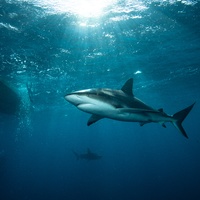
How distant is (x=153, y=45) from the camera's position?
15.7m

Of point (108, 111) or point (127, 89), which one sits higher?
point (108, 111)

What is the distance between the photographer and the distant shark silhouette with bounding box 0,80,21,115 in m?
19.3

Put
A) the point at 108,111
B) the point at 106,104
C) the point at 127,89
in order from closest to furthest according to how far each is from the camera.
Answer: the point at 106,104 → the point at 108,111 → the point at 127,89

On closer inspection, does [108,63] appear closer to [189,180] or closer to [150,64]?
[150,64]

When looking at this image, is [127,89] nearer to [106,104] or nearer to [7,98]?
[106,104]

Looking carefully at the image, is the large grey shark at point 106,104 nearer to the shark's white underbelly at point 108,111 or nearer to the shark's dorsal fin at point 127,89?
the shark's white underbelly at point 108,111

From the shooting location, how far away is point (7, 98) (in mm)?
20953

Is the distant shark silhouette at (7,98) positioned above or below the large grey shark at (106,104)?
below

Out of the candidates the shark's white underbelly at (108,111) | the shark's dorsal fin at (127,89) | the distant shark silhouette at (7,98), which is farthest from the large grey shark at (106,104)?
the distant shark silhouette at (7,98)

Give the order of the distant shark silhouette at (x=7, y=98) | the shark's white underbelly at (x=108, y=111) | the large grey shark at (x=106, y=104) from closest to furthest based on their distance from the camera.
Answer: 1. the large grey shark at (x=106, y=104)
2. the shark's white underbelly at (x=108, y=111)
3. the distant shark silhouette at (x=7, y=98)

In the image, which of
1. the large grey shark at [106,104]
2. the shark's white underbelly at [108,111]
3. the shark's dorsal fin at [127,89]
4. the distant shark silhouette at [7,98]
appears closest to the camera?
the large grey shark at [106,104]

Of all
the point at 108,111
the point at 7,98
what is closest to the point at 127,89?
the point at 108,111

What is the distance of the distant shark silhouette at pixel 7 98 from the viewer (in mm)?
19327

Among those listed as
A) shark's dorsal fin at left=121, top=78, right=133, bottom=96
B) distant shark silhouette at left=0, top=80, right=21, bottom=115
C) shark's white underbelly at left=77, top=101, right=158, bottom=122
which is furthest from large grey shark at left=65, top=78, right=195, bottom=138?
distant shark silhouette at left=0, top=80, right=21, bottom=115
